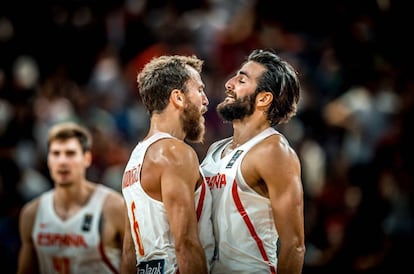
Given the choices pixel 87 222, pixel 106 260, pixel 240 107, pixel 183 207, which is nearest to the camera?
pixel 183 207

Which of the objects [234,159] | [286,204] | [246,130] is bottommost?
[286,204]

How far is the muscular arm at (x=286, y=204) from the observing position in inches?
215

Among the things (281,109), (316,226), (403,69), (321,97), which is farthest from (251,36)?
(281,109)

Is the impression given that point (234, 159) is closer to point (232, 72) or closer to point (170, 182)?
point (170, 182)

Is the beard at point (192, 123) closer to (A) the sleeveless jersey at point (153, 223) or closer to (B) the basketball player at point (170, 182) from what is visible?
(B) the basketball player at point (170, 182)

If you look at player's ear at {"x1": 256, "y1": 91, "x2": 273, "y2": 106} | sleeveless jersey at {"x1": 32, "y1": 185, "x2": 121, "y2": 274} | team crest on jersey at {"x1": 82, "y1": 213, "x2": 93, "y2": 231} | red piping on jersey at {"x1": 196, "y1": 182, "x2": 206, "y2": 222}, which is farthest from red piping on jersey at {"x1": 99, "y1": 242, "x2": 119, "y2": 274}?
player's ear at {"x1": 256, "y1": 91, "x2": 273, "y2": 106}

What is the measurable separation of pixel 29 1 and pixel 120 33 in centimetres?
164

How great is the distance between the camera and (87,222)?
770 centimetres

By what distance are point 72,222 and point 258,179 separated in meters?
2.64

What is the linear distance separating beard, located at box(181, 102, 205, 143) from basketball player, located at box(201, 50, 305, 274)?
0.18m

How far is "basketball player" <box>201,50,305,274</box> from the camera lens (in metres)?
5.49

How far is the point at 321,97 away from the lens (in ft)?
36.1

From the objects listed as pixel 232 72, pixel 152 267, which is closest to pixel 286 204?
pixel 152 267

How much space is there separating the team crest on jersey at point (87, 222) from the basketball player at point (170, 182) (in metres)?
1.58
